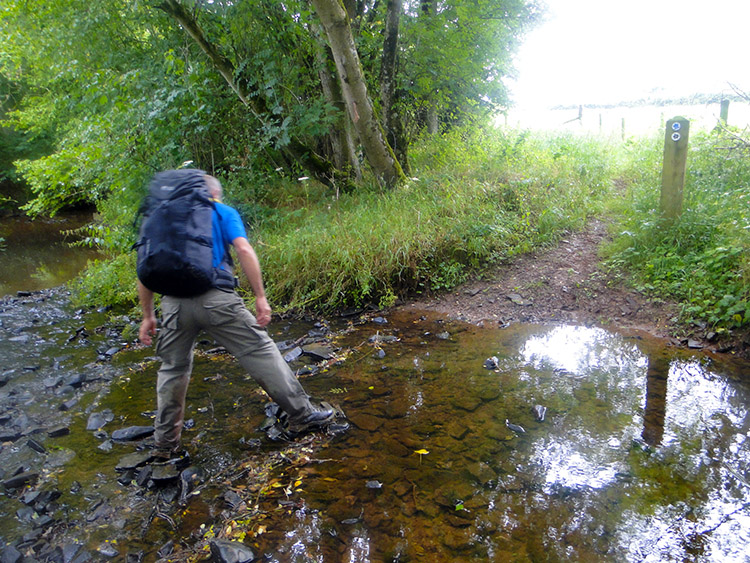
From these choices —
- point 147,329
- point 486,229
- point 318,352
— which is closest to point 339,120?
point 486,229

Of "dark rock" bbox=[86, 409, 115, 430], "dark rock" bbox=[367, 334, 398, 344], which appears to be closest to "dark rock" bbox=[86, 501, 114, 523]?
"dark rock" bbox=[86, 409, 115, 430]

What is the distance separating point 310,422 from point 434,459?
998mm

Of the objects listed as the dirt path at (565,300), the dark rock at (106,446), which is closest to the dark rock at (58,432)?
the dark rock at (106,446)

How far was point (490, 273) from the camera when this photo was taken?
21.4ft

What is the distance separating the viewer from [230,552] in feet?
8.02

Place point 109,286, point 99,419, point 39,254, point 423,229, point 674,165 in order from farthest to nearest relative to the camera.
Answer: point 39,254 < point 109,286 < point 423,229 < point 674,165 < point 99,419

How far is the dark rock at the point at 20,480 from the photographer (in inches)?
124

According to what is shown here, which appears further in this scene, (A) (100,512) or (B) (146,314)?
(B) (146,314)

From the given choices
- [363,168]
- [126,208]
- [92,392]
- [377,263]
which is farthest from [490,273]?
[126,208]

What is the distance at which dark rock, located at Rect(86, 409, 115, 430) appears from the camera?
12.9 feet

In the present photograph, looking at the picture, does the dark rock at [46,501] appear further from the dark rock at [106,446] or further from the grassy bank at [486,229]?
the grassy bank at [486,229]

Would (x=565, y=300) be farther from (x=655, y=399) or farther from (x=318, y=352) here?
(x=318, y=352)

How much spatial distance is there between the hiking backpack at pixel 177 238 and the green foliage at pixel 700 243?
473 cm

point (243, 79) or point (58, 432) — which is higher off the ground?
point (243, 79)
